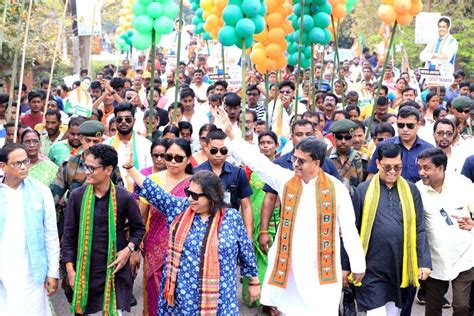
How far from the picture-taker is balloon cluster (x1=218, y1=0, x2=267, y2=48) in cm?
884

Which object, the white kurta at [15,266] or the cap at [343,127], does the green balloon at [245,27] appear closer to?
the cap at [343,127]

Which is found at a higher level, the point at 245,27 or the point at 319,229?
the point at 245,27

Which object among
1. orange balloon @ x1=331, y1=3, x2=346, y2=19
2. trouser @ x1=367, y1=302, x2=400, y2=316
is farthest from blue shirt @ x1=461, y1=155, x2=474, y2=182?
orange balloon @ x1=331, y1=3, x2=346, y2=19

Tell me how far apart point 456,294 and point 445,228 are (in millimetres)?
577

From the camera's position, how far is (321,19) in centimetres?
1002

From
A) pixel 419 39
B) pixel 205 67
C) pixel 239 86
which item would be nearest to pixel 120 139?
pixel 239 86

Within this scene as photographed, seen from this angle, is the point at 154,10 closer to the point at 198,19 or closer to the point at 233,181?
the point at 233,181

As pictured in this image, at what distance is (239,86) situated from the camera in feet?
37.0

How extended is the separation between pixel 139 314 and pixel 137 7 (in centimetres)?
377

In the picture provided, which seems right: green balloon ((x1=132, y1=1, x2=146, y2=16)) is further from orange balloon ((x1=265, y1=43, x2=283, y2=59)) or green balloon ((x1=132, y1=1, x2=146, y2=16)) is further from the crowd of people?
the crowd of people

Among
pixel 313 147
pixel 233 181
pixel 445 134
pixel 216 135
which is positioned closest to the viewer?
pixel 313 147

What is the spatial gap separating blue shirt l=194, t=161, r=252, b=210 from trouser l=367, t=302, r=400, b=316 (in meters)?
1.43

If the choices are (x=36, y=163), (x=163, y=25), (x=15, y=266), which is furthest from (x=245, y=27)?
(x=15, y=266)

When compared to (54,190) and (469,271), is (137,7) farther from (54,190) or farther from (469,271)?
(469,271)
